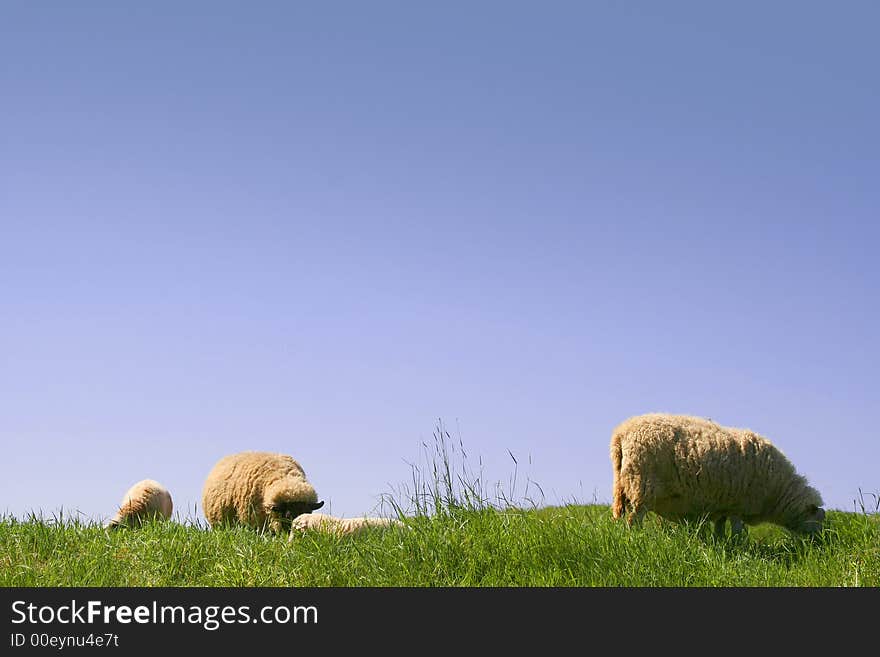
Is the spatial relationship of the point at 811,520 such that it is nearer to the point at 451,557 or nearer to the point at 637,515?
the point at 637,515

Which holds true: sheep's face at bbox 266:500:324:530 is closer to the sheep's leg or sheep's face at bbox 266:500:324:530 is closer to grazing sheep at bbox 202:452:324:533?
grazing sheep at bbox 202:452:324:533

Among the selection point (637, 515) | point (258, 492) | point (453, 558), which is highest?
point (258, 492)

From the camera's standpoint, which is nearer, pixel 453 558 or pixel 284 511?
pixel 453 558

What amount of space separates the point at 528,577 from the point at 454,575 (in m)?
0.65

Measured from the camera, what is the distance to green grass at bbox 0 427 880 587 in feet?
22.2

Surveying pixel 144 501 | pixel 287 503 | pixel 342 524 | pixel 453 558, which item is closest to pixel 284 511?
pixel 287 503

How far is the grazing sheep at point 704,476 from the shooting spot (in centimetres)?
975

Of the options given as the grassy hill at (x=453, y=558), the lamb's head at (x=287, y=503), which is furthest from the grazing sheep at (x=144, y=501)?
the grassy hill at (x=453, y=558)

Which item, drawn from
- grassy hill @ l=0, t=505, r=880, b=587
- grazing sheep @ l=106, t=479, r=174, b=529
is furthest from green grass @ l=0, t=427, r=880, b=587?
grazing sheep @ l=106, t=479, r=174, b=529

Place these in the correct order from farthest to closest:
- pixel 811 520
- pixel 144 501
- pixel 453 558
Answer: pixel 144 501 < pixel 811 520 < pixel 453 558

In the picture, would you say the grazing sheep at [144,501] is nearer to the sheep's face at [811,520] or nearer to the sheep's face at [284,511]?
→ the sheep's face at [284,511]

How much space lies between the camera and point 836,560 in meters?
8.20

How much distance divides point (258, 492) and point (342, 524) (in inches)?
133

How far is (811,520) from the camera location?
10.0m
